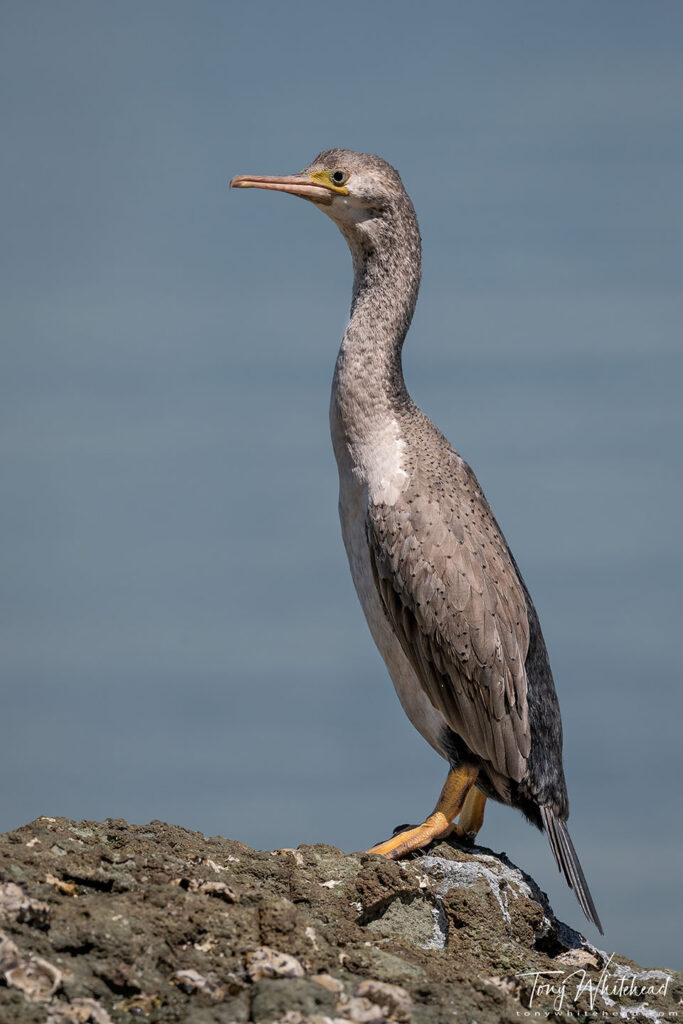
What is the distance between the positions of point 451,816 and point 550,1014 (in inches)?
68.6

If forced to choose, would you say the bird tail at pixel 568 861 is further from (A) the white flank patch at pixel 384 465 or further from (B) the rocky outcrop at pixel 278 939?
(A) the white flank patch at pixel 384 465

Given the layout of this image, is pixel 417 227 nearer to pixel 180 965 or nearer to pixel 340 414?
pixel 340 414

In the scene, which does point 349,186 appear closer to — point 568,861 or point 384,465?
point 384,465

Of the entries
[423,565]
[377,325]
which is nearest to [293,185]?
[377,325]

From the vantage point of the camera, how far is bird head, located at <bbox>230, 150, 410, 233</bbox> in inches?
340

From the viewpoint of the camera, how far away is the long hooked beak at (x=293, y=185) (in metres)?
8.69

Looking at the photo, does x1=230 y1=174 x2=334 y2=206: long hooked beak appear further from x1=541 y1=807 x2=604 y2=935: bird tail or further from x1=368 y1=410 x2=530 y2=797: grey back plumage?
x1=541 y1=807 x2=604 y2=935: bird tail

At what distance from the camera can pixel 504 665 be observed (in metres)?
8.09

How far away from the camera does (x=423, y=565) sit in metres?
8.02

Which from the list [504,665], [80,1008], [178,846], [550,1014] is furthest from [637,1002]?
[80,1008]
